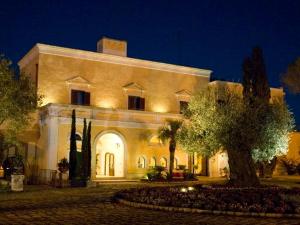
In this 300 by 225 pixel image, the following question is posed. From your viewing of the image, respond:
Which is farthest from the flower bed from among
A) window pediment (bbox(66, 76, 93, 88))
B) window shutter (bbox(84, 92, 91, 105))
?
window pediment (bbox(66, 76, 93, 88))

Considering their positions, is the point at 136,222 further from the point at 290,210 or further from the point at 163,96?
the point at 163,96

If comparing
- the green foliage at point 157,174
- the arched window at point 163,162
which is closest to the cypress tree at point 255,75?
the green foliage at point 157,174

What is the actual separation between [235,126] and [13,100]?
34.3ft

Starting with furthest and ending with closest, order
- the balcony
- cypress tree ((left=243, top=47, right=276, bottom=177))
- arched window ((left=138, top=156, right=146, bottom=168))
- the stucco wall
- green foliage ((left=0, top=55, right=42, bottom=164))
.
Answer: arched window ((left=138, top=156, right=146, bottom=168)) → the stucco wall → cypress tree ((left=243, top=47, right=276, bottom=177)) → the balcony → green foliage ((left=0, top=55, right=42, bottom=164))

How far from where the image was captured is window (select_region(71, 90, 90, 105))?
103 feet

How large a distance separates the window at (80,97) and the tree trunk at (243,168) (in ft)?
45.5

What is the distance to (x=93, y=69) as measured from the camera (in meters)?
32.3

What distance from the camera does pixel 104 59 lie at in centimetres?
3272

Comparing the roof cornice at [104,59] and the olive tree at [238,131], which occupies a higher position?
the roof cornice at [104,59]

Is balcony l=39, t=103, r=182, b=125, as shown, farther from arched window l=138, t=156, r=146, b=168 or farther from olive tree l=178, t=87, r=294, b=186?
olive tree l=178, t=87, r=294, b=186

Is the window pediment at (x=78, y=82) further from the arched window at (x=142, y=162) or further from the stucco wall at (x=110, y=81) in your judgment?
the arched window at (x=142, y=162)

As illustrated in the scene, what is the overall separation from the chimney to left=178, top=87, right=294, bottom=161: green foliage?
1254cm

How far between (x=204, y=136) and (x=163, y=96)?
14.3 metres

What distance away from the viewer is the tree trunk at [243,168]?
20.5 meters
